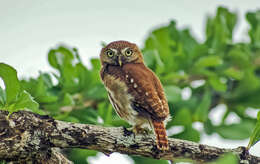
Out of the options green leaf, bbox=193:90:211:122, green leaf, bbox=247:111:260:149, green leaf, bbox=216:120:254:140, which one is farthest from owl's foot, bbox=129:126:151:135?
green leaf, bbox=216:120:254:140

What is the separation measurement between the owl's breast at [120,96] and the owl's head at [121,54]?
0.16 meters

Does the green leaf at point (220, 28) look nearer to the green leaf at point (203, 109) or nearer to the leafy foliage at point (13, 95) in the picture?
the green leaf at point (203, 109)

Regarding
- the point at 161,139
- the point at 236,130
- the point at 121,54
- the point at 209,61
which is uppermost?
the point at 209,61

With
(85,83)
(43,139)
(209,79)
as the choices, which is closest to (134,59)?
(43,139)

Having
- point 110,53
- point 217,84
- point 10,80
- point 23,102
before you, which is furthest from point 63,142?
point 217,84

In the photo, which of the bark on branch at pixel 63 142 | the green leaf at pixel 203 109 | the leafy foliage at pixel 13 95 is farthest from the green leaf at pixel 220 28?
the leafy foliage at pixel 13 95

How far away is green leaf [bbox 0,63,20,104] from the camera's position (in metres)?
1.50

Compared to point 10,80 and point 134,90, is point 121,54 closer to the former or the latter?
point 134,90

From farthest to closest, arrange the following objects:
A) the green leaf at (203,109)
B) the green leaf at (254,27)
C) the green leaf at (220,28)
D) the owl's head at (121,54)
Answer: the green leaf at (254,27), the green leaf at (220,28), the green leaf at (203,109), the owl's head at (121,54)

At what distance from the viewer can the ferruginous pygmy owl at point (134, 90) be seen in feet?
5.57

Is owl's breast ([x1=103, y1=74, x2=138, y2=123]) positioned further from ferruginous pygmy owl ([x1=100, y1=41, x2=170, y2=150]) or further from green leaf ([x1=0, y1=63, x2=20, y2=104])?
green leaf ([x1=0, y1=63, x2=20, y2=104])

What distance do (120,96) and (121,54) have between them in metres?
0.30

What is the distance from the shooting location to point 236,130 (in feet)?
11.8

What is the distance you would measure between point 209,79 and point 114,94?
1.97m
